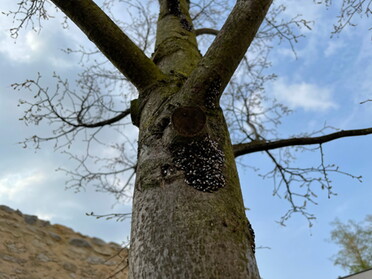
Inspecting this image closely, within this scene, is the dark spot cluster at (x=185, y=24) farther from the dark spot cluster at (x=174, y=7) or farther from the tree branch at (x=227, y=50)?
the tree branch at (x=227, y=50)

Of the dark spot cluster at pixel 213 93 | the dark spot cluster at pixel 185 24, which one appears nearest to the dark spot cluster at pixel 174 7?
the dark spot cluster at pixel 185 24

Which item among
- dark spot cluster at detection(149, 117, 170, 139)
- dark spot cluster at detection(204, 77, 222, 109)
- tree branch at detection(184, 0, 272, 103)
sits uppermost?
tree branch at detection(184, 0, 272, 103)

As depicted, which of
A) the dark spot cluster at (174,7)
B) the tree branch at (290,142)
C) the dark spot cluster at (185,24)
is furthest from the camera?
the dark spot cluster at (174,7)

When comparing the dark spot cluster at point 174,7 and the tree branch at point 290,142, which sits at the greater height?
the dark spot cluster at point 174,7

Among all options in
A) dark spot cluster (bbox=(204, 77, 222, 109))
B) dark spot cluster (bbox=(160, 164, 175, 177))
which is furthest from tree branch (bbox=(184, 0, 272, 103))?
dark spot cluster (bbox=(160, 164, 175, 177))

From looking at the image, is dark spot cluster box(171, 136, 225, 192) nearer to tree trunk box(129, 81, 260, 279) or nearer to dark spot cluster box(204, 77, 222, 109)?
tree trunk box(129, 81, 260, 279)

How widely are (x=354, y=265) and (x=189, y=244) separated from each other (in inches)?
217

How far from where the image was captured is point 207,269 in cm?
74

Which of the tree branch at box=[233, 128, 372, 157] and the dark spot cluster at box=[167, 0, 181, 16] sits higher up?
the dark spot cluster at box=[167, 0, 181, 16]

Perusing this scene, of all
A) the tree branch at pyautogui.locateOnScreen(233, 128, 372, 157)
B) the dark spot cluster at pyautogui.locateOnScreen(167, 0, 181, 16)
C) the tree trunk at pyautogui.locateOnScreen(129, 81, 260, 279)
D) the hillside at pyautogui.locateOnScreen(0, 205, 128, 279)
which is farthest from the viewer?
the hillside at pyautogui.locateOnScreen(0, 205, 128, 279)

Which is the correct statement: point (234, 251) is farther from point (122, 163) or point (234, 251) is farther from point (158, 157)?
point (122, 163)

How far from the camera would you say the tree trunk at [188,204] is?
2.52ft

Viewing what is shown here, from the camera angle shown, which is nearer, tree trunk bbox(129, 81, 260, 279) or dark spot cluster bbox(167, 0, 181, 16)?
tree trunk bbox(129, 81, 260, 279)

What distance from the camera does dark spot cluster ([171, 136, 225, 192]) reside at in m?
0.95
